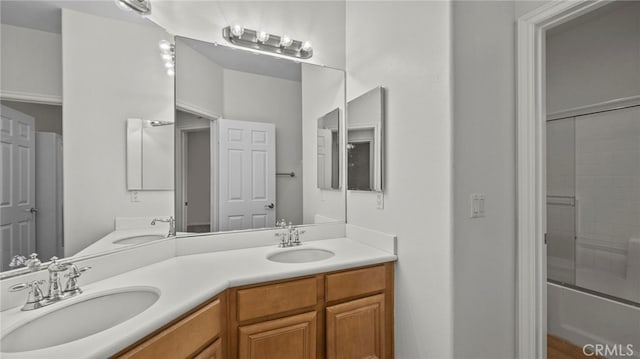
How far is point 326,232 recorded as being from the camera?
2.17 metres

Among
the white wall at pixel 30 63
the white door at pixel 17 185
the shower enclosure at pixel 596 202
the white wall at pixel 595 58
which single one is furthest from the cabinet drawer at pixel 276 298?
the white wall at pixel 595 58

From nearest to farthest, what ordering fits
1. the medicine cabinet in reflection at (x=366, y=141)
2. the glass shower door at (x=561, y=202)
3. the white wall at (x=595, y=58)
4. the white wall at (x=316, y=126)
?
1. the medicine cabinet in reflection at (x=366, y=141)
2. the white wall at (x=316, y=126)
3. the white wall at (x=595, y=58)
4. the glass shower door at (x=561, y=202)

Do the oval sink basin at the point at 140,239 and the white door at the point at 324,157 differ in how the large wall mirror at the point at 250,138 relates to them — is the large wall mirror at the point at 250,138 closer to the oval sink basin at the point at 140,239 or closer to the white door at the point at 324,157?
the white door at the point at 324,157

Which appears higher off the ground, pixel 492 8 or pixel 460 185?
pixel 492 8

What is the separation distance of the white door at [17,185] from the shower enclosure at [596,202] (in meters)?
3.54

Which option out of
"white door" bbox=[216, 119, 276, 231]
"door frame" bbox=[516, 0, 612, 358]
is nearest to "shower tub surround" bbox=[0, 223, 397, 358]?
"white door" bbox=[216, 119, 276, 231]

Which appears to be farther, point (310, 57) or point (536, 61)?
point (310, 57)

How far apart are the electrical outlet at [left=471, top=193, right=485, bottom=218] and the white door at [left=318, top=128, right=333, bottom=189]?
3.39ft

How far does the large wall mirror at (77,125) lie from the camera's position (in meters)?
1.04

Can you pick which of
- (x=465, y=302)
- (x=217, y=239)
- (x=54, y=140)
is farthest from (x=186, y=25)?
(x=465, y=302)

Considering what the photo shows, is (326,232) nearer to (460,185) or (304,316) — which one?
(304,316)

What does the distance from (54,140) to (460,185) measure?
5.72 feet

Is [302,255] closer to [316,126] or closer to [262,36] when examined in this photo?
[316,126]

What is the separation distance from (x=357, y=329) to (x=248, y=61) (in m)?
1.78
